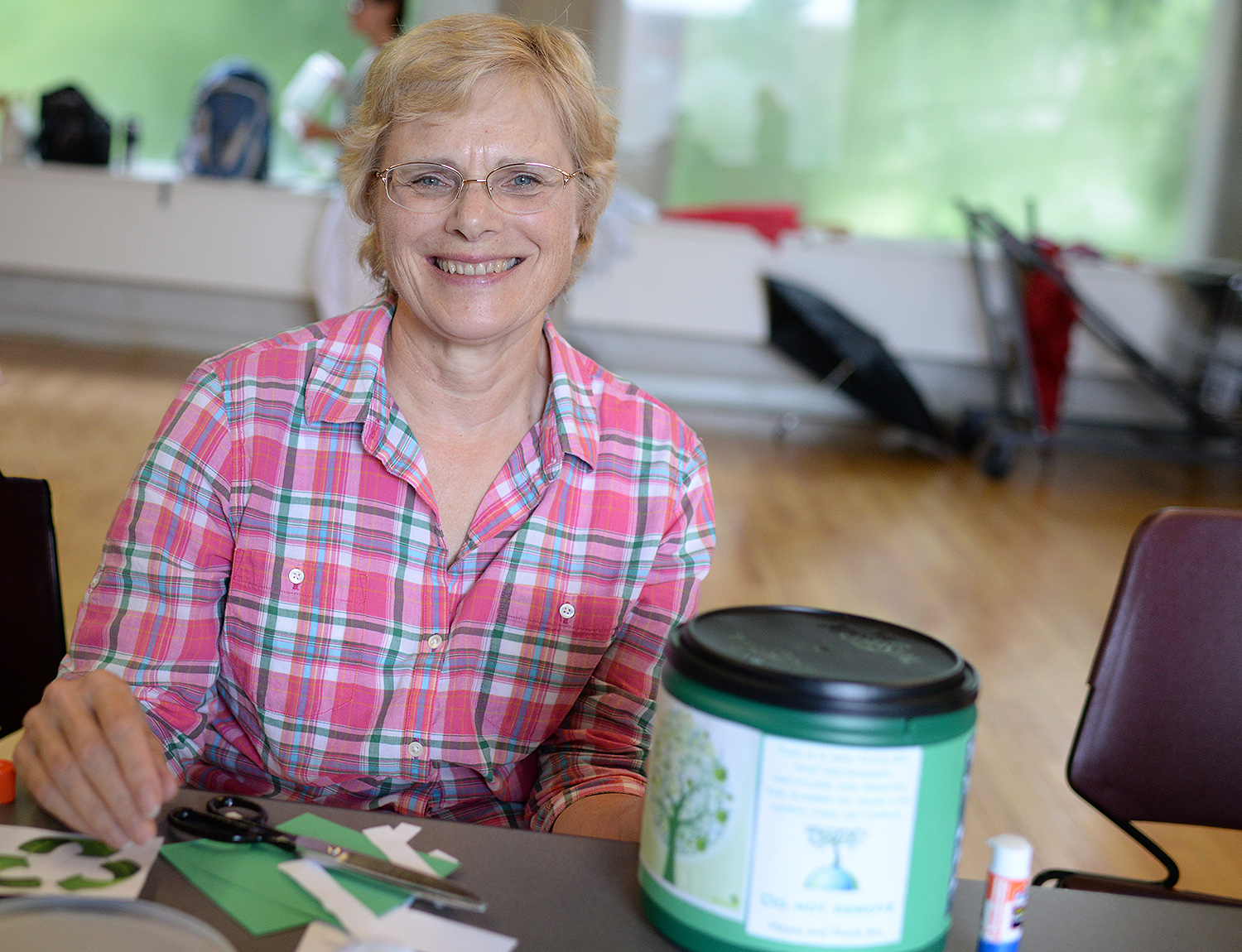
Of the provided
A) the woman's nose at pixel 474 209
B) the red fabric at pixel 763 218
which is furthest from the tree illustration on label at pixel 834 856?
the red fabric at pixel 763 218

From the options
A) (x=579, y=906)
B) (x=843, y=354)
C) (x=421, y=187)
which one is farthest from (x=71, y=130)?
(x=579, y=906)

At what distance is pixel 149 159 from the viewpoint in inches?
257

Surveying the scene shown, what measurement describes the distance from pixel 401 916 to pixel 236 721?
1.65 ft

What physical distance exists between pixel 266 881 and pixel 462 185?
630 mm

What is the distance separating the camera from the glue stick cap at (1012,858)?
628 mm

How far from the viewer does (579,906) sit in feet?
2.24

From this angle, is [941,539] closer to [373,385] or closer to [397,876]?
[373,385]

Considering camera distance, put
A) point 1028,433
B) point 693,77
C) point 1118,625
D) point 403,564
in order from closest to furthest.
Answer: point 403,564 < point 1118,625 < point 1028,433 < point 693,77

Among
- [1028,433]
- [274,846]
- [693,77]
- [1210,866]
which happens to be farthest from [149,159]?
[274,846]

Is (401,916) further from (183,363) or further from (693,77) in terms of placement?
(693,77)

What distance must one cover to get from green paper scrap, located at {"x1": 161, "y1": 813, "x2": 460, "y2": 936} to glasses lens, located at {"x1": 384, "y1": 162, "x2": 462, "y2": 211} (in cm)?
58

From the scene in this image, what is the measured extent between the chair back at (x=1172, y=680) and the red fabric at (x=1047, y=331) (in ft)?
11.7

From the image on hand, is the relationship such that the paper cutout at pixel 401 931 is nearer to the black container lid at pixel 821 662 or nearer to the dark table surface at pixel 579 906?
the dark table surface at pixel 579 906

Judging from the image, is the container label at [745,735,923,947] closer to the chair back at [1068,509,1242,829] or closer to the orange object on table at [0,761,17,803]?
the orange object on table at [0,761,17,803]
